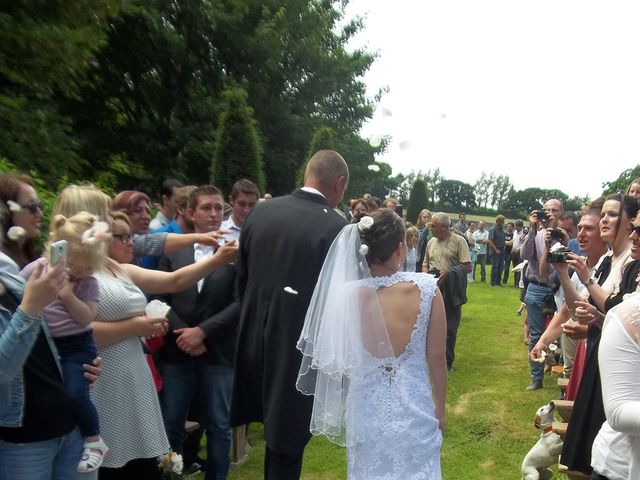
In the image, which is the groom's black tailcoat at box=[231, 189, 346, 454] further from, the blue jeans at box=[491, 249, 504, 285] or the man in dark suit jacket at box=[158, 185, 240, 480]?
the blue jeans at box=[491, 249, 504, 285]

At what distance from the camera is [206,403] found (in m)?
3.99

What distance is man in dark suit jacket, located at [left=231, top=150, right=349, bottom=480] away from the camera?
10.8 ft

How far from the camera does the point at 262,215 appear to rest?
3498 mm

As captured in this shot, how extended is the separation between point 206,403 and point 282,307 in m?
1.16

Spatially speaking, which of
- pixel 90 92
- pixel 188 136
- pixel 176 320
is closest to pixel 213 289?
pixel 176 320

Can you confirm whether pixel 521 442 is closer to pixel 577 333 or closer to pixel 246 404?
pixel 577 333

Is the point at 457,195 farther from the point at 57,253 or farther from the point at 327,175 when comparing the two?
the point at 57,253

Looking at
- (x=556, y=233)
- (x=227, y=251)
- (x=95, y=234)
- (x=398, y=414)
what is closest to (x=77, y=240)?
(x=95, y=234)

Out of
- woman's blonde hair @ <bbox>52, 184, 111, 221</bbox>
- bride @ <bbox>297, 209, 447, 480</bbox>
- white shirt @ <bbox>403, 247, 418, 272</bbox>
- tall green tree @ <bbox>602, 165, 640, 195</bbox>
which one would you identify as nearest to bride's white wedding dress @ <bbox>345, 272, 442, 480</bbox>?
bride @ <bbox>297, 209, 447, 480</bbox>

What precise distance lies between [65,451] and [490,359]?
24.6 feet

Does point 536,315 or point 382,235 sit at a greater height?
point 382,235

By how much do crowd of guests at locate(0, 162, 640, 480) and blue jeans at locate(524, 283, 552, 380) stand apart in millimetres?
2182

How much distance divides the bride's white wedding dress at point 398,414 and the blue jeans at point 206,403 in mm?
1164

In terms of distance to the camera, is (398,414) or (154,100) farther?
(154,100)
